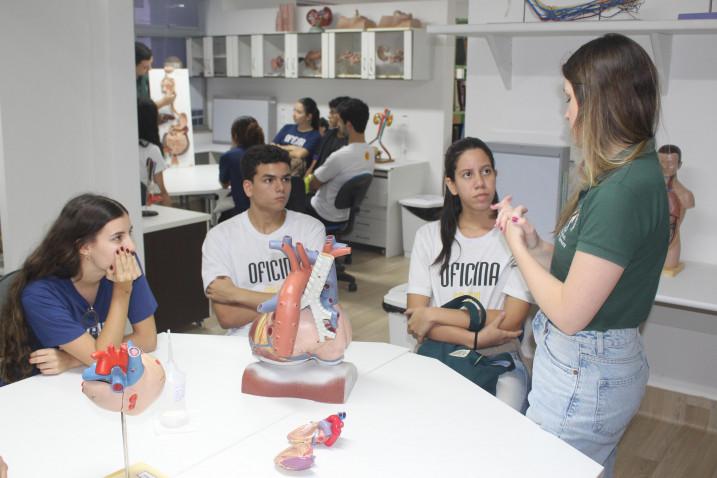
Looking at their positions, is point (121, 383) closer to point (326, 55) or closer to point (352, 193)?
point (352, 193)

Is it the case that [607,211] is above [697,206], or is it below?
above

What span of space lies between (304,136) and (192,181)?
94cm

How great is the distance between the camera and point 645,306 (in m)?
1.53

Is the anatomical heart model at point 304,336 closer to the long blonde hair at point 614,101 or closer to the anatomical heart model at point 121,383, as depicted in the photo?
the anatomical heart model at point 121,383

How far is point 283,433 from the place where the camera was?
1.52 meters

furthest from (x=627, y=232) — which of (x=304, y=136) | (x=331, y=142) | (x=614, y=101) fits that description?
(x=304, y=136)

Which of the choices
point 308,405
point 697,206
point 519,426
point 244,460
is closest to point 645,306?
point 519,426

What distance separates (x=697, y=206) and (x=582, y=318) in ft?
6.12

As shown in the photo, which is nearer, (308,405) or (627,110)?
(627,110)

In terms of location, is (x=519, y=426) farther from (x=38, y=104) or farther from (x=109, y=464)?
(x=38, y=104)

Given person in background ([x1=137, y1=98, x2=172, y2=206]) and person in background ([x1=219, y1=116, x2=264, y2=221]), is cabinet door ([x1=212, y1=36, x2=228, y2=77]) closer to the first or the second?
person in background ([x1=219, y1=116, x2=264, y2=221])

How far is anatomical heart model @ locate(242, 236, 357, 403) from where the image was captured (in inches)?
61.7

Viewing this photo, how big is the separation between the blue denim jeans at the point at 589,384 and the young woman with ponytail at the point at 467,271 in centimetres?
67

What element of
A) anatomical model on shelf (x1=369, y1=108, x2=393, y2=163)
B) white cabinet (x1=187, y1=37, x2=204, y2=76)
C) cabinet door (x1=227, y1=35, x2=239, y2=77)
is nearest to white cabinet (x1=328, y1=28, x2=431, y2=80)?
anatomical model on shelf (x1=369, y1=108, x2=393, y2=163)
